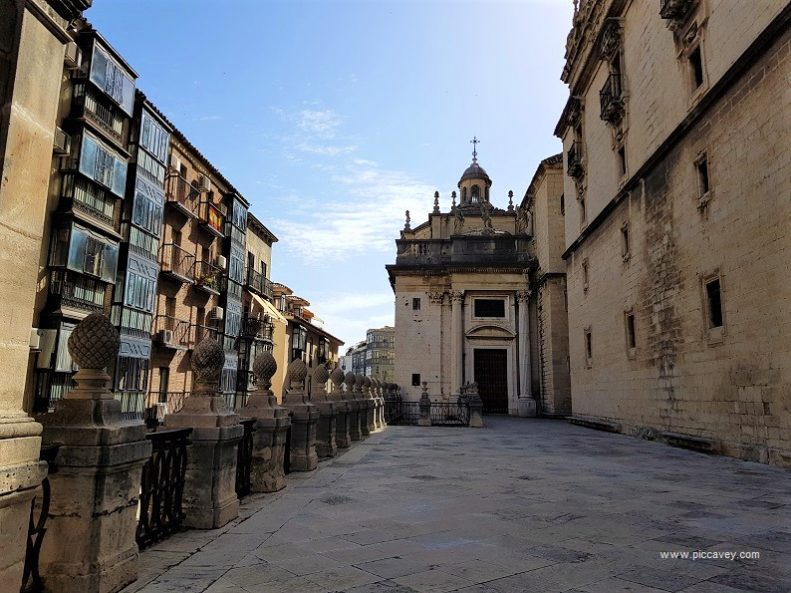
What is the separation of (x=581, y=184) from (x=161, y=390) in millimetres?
19203

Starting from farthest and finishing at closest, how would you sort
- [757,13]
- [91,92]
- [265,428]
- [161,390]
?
[161,390], [91,92], [757,13], [265,428]

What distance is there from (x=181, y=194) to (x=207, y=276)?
3.83 metres

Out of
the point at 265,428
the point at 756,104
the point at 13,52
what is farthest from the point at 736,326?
the point at 13,52

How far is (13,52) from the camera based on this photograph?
9.66 feet

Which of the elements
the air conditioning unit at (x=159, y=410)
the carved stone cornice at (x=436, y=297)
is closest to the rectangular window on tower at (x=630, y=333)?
the carved stone cornice at (x=436, y=297)

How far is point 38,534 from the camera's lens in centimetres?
313

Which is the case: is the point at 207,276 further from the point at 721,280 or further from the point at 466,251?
the point at 721,280

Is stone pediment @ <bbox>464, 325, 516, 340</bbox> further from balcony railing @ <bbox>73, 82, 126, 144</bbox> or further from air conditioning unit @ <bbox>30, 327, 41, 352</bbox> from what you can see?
air conditioning unit @ <bbox>30, 327, 41, 352</bbox>

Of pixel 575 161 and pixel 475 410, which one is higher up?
pixel 575 161

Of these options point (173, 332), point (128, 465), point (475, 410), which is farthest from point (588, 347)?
point (128, 465)

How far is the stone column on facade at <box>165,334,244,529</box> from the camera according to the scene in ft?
16.1

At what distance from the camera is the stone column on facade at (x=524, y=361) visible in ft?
92.3

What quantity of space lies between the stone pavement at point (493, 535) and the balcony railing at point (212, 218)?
18.7 meters

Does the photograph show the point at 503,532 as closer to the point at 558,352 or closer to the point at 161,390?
the point at 161,390
